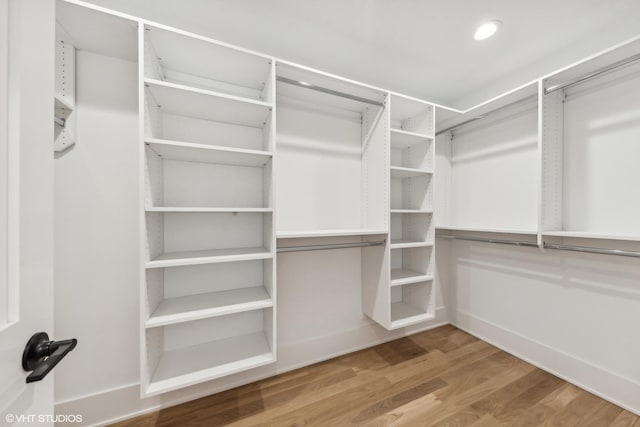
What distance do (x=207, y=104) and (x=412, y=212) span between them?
166 cm

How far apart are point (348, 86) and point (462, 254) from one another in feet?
6.78

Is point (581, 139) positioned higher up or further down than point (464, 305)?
higher up

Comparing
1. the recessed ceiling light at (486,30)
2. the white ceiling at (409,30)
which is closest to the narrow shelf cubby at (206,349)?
the white ceiling at (409,30)

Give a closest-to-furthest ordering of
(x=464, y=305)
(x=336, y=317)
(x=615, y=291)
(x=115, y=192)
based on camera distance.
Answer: (x=115, y=192)
(x=615, y=291)
(x=336, y=317)
(x=464, y=305)

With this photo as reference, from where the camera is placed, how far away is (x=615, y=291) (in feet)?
5.21

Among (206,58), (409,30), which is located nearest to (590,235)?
(409,30)

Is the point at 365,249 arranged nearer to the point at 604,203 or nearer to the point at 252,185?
the point at 252,185

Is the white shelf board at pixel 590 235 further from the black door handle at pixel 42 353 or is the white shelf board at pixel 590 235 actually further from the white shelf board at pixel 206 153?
the black door handle at pixel 42 353

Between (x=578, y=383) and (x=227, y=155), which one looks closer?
(x=227, y=155)

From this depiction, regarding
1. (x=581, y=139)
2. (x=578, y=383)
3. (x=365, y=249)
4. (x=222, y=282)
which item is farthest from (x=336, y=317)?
(x=581, y=139)

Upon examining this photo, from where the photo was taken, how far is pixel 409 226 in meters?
2.32

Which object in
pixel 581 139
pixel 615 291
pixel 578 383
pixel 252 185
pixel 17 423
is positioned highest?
pixel 581 139

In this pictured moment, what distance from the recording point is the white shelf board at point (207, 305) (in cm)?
130

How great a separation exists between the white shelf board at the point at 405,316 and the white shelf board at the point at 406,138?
1.50 m
